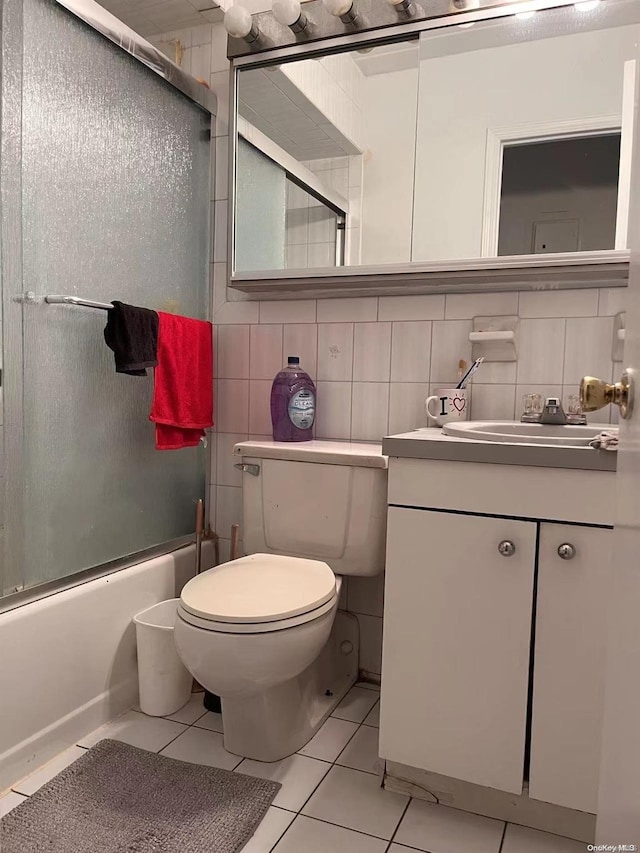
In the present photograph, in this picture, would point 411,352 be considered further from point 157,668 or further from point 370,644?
point 157,668

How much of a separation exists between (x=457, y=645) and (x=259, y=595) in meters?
0.43

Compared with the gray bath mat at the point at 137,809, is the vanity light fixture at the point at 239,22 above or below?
above

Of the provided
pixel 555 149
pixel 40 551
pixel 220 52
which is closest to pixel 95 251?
pixel 40 551

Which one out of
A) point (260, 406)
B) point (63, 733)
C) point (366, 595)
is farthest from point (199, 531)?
point (63, 733)

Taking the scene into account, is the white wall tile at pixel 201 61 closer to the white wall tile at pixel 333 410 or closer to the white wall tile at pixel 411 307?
the white wall tile at pixel 411 307

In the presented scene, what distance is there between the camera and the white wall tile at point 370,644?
6.21 feet

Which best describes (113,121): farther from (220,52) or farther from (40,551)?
(40,551)

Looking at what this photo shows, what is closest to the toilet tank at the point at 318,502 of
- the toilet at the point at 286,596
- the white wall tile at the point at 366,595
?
the toilet at the point at 286,596

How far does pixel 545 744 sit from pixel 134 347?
1.26 metres

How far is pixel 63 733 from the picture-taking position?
151 centimetres

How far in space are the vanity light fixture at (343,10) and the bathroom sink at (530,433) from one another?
1.14m

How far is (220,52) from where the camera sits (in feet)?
6.63

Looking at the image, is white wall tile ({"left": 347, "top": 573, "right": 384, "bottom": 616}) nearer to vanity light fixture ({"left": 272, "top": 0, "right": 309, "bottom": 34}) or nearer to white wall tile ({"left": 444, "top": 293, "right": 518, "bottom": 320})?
white wall tile ({"left": 444, "top": 293, "right": 518, "bottom": 320})

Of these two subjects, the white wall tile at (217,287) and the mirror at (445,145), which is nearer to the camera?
the mirror at (445,145)
